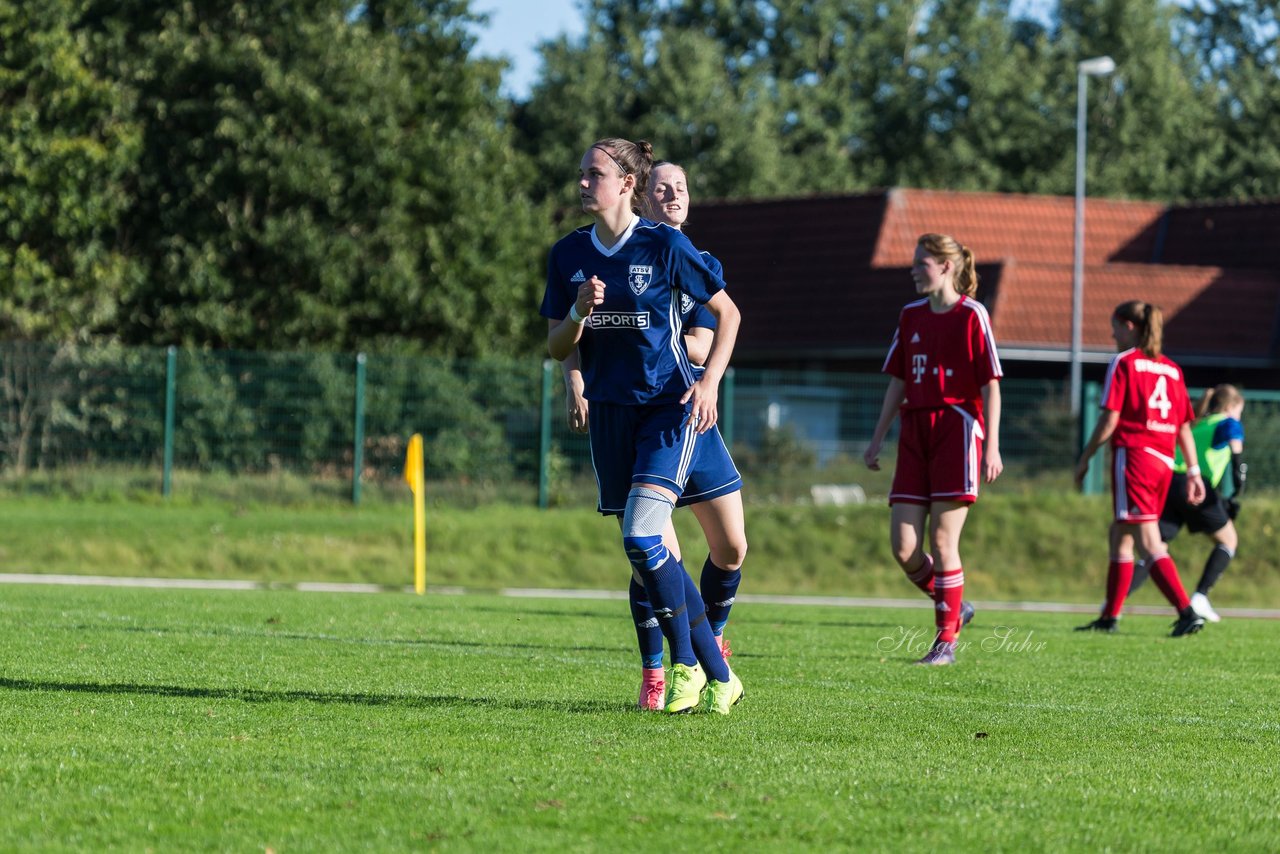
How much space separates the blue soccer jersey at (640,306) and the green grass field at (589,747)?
1213 millimetres

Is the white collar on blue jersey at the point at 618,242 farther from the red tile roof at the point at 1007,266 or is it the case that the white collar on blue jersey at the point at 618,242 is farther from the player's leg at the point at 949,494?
the red tile roof at the point at 1007,266

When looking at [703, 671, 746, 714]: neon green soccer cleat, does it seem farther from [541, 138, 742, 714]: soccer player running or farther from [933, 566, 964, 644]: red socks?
[933, 566, 964, 644]: red socks

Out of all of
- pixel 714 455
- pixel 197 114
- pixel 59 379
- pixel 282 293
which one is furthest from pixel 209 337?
pixel 714 455

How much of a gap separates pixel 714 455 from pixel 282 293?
22745mm

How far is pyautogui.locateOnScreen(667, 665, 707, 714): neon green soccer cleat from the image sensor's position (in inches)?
261

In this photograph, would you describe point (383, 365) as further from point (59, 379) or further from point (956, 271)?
point (956, 271)

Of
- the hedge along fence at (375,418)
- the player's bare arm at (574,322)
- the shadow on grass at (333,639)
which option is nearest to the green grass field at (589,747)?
the shadow on grass at (333,639)

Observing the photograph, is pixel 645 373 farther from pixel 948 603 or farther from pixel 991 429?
pixel 948 603

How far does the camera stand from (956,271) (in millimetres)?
9445

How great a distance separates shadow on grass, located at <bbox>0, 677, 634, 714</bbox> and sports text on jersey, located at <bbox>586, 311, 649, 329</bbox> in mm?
1416

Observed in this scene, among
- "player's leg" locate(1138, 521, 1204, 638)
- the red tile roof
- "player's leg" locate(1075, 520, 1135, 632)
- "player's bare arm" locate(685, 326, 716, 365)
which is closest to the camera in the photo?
"player's bare arm" locate(685, 326, 716, 365)

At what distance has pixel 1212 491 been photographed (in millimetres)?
13828

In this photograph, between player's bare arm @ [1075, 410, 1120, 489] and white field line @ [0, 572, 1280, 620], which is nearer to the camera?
player's bare arm @ [1075, 410, 1120, 489]

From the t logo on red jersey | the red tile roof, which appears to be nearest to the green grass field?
the t logo on red jersey
